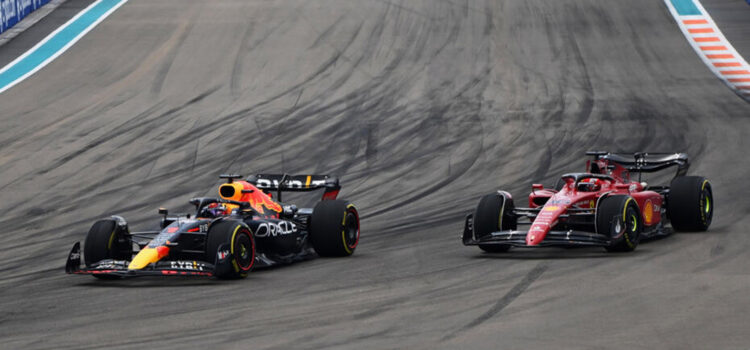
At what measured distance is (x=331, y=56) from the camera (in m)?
30.8

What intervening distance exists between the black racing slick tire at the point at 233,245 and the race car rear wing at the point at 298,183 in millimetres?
2534

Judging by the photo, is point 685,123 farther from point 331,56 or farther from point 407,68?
point 331,56

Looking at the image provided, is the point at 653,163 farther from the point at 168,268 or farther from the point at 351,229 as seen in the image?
the point at 168,268

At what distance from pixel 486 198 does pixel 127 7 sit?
87.2 ft

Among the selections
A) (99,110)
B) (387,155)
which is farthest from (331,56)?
(387,155)

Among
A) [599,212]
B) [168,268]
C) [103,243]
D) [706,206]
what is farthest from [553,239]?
[103,243]

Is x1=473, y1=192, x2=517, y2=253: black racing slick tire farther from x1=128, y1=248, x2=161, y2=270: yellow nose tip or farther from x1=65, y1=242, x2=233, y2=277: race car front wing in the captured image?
x1=128, y1=248, x2=161, y2=270: yellow nose tip

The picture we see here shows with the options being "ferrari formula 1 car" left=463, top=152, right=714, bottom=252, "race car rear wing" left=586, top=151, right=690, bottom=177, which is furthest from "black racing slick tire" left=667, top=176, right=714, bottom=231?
"race car rear wing" left=586, top=151, right=690, bottom=177

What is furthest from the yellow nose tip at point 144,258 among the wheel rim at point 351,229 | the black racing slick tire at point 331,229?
the wheel rim at point 351,229

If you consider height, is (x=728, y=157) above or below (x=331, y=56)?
below

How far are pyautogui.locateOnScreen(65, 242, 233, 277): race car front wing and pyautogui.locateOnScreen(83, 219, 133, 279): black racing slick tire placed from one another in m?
0.30

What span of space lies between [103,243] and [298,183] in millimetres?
3398

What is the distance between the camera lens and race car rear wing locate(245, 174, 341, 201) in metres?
15.0

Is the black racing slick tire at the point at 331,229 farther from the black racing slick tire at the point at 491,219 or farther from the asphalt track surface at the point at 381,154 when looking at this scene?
the black racing slick tire at the point at 491,219
